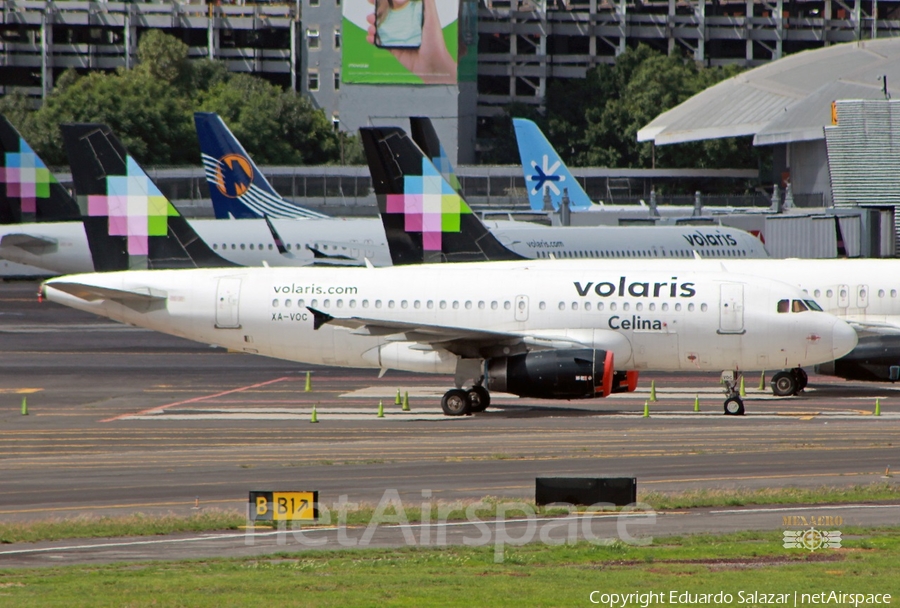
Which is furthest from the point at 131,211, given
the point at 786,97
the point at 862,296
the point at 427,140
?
the point at 786,97

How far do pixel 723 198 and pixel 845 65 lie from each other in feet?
60.7

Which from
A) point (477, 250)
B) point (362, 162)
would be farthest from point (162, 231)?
point (362, 162)

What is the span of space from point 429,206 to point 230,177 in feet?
102

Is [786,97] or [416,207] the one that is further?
[786,97]

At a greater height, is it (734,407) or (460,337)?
(460,337)

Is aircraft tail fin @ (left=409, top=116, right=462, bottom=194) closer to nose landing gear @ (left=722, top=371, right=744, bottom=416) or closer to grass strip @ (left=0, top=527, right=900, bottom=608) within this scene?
nose landing gear @ (left=722, top=371, right=744, bottom=416)

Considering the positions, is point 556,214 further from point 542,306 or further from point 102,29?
point 102,29

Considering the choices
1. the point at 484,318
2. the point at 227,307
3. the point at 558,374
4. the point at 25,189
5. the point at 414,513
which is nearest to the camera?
the point at 414,513

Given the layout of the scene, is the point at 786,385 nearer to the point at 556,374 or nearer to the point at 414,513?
the point at 556,374

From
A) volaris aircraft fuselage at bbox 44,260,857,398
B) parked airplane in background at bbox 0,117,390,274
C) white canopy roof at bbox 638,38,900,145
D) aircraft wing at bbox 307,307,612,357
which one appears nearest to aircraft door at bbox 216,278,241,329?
volaris aircraft fuselage at bbox 44,260,857,398

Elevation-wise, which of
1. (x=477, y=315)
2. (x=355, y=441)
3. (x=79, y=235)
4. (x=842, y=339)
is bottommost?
(x=355, y=441)

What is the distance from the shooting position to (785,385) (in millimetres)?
41625

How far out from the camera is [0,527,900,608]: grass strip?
54.4 feet

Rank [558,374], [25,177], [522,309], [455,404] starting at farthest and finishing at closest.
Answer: [25,177] → [522,309] → [455,404] → [558,374]
